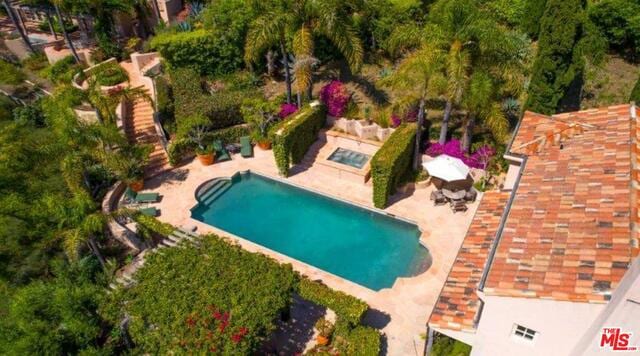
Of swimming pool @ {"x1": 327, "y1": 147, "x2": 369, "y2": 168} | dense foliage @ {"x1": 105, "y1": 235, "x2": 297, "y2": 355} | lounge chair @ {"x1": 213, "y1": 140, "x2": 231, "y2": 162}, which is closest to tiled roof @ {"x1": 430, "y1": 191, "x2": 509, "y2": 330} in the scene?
dense foliage @ {"x1": 105, "y1": 235, "x2": 297, "y2": 355}

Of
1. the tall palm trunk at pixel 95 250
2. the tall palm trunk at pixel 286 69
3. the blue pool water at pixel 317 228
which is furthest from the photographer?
the tall palm trunk at pixel 286 69

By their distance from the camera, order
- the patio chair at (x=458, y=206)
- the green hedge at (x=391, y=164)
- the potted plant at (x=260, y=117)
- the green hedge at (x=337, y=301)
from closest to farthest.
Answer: the green hedge at (x=337, y=301) < the green hedge at (x=391, y=164) < the patio chair at (x=458, y=206) < the potted plant at (x=260, y=117)

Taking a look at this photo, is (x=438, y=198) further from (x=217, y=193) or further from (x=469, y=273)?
(x=217, y=193)

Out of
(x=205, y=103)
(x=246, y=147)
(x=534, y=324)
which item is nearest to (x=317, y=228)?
(x=246, y=147)

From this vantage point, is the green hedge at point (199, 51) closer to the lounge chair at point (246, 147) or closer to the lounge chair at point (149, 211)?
the lounge chair at point (246, 147)

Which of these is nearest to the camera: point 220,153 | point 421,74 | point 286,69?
point 421,74

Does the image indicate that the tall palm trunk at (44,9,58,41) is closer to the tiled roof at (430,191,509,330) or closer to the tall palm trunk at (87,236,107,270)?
the tall palm trunk at (87,236,107,270)

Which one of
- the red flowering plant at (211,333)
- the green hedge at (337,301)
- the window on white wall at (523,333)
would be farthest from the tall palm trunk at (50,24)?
the window on white wall at (523,333)
